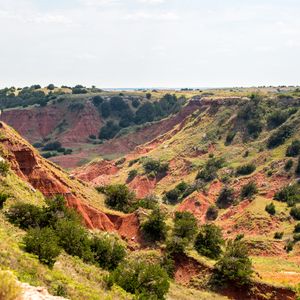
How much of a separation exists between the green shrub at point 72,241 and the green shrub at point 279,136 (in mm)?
51172

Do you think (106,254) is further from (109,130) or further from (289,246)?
(109,130)

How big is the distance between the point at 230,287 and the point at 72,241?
1177 cm

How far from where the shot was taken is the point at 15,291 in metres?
14.0

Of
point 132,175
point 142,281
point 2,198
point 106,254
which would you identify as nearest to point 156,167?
point 132,175

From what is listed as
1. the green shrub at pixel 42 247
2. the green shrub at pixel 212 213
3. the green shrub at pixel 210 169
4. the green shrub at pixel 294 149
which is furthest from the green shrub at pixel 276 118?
the green shrub at pixel 42 247

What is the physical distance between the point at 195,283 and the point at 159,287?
7.49 meters

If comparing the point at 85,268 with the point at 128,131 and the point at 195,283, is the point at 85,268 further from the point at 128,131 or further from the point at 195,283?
the point at 128,131

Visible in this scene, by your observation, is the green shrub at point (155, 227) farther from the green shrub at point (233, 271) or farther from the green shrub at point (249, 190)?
the green shrub at point (249, 190)

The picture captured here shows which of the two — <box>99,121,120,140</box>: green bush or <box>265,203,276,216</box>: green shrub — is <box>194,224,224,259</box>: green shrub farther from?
<box>99,121,120,140</box>: green bush

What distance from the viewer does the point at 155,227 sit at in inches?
1485

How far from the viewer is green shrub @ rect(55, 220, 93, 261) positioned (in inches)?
1143

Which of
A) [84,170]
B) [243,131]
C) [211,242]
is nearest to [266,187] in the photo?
[243,131]

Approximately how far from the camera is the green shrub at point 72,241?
29.0 metres

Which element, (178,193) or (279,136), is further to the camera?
(279,136)
